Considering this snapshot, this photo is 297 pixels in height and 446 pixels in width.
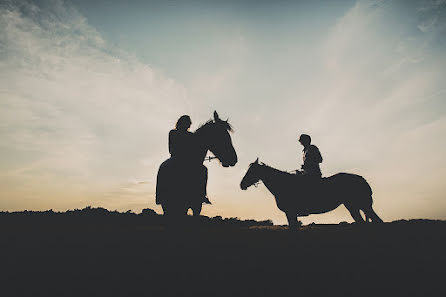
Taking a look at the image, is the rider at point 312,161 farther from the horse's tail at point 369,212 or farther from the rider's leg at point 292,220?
the horse's tail at point 369,212

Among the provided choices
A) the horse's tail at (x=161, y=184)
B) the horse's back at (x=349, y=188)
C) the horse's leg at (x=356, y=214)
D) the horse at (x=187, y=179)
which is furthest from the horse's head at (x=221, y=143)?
the horse's leg at (x=356, y=214)

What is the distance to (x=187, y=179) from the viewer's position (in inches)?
212

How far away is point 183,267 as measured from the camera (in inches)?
140

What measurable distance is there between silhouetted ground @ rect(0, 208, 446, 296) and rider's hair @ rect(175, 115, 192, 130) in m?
2.55

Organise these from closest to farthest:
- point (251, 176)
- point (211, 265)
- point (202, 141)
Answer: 1. point (211, 265)
2. point (202, 141)
3. point (251, 176)

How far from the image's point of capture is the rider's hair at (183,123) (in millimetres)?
6367

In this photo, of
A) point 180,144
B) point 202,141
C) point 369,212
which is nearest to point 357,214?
point 369,212

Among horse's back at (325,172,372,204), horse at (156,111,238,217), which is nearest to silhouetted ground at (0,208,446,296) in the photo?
horse at (156,111,238,217)

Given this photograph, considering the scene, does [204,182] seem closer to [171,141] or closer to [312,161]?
[171,141]

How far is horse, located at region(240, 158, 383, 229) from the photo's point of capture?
29.6 feet

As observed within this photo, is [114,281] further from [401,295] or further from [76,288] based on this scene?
[401,295]

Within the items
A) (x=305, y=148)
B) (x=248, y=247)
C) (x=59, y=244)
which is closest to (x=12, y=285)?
(x=59, y=244)

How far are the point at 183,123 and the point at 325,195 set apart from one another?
6.23 metres

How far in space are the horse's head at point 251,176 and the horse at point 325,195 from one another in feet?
3.68
